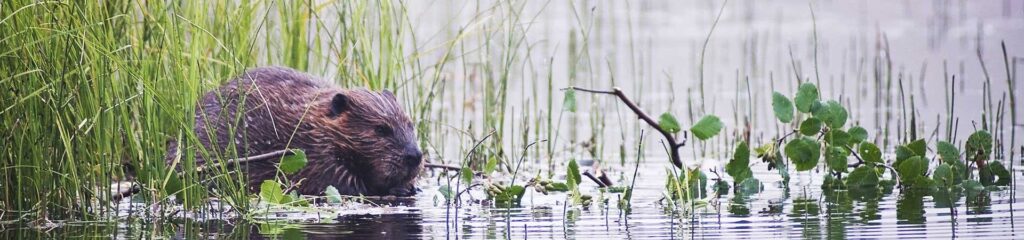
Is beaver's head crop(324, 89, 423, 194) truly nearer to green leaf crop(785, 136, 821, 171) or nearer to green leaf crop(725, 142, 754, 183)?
green leaf crop(725, 142, 754, 183)

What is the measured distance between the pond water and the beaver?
0.21 m

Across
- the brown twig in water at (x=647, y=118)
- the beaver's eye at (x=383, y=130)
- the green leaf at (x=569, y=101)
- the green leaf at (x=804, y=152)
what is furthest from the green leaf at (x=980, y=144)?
the beaver's eye at (x=383, y=130)

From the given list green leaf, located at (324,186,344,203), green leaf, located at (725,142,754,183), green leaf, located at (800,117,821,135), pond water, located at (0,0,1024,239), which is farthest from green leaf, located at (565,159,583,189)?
green leaf, located at (800,117,821,135)

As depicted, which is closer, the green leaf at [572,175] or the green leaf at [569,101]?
the green leaf at [572,175]

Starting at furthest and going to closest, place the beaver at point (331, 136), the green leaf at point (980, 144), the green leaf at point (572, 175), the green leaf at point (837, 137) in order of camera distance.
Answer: the green leaf at point (980, 144) < the green leaf at point (837, 137) < the beaver at point (331, 136) < the green leaf at point (572, 175)

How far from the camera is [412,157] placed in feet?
25.1

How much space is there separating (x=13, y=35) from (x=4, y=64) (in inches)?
6.5

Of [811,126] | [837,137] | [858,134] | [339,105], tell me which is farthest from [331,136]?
[858,134]

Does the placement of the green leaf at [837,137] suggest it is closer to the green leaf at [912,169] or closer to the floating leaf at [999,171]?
the green leaf at [912,169]

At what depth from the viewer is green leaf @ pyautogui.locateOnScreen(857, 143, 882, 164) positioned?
7.84 meters

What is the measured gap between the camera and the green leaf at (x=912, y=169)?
7.58 m

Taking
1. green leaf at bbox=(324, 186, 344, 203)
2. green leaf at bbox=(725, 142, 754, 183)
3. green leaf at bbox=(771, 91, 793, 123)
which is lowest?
green leaf at bbox=(324, 186, 344, 203)

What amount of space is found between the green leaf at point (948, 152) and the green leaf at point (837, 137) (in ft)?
1.26

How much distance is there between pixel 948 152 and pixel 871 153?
0.31 meters
